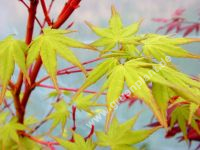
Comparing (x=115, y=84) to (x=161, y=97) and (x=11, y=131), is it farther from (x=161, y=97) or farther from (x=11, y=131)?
(x=11, y=131)

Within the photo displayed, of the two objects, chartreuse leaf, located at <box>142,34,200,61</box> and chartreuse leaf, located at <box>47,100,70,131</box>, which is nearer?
chartreuse leaf, located at <box>142,34,200,61</box>

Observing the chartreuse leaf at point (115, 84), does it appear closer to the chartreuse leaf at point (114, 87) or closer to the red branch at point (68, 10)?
the chartreuse leaf at point (114, 87)

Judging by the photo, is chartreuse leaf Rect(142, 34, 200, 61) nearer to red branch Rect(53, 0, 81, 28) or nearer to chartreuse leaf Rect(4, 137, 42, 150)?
red branch Rect(53, 0, 81, 28)

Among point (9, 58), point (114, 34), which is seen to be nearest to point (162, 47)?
point (114, 34)

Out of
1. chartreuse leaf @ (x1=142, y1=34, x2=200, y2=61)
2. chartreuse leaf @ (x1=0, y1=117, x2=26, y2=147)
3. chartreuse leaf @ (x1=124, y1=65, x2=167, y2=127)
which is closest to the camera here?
chartreuse leaf @ (x1=124, y1=65, x2=167, y2=127)

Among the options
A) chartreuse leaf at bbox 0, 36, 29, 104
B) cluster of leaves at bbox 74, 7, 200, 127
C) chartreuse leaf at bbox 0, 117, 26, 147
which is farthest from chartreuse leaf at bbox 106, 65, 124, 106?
chartreuse leaf at bbox 0, 117, 26, 147

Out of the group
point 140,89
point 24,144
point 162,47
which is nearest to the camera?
point 140,89
